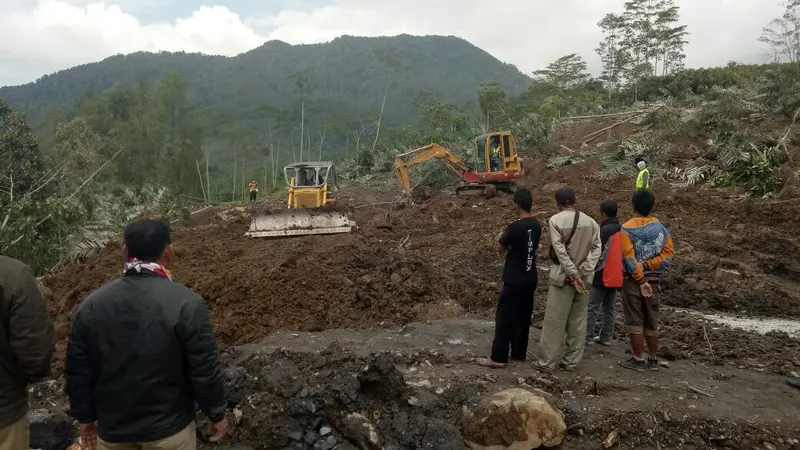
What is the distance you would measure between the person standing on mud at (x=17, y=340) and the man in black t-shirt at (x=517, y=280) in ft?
11.7

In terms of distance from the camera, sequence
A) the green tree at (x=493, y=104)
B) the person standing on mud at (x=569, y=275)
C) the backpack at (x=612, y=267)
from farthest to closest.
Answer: the green tree at (x=493, y=104)
the backpack at (x=612, y=267)
the person standing on mud at (x=569, y=275)

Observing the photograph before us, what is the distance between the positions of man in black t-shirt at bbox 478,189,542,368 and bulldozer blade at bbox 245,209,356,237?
6169 millimetres

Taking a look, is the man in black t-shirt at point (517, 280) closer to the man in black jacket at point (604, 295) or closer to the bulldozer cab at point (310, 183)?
the man in black jacket at point (604, 295)

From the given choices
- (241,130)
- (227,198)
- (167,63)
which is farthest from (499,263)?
(167,63)

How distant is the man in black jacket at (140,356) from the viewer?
2.39 metres

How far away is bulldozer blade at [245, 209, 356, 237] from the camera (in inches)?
426

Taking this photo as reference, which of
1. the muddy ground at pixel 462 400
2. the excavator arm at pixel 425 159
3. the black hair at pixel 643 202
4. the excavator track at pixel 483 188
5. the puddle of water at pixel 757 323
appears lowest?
the puddle of water at pixel 757 323

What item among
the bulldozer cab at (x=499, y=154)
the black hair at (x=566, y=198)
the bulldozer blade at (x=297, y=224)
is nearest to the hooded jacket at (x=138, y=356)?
the black hair at (x=566, y=198)

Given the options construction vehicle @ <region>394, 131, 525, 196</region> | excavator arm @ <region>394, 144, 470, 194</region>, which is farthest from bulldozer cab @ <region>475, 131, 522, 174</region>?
excavator arm @ <region>394, 144, 470, 194</region>

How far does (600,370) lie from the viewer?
5125 mm

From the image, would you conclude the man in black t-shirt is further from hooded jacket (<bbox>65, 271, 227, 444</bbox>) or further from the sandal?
hooded jacket (<bbox>65, 271, 227, 444</bbox>)

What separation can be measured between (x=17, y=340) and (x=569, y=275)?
399cm

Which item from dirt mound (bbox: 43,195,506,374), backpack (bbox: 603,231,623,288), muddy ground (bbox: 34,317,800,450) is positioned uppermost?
backpack (bbox: 603,231,623,288)

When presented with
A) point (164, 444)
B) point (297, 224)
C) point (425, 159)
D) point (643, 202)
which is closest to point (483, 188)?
point (425, 159)
